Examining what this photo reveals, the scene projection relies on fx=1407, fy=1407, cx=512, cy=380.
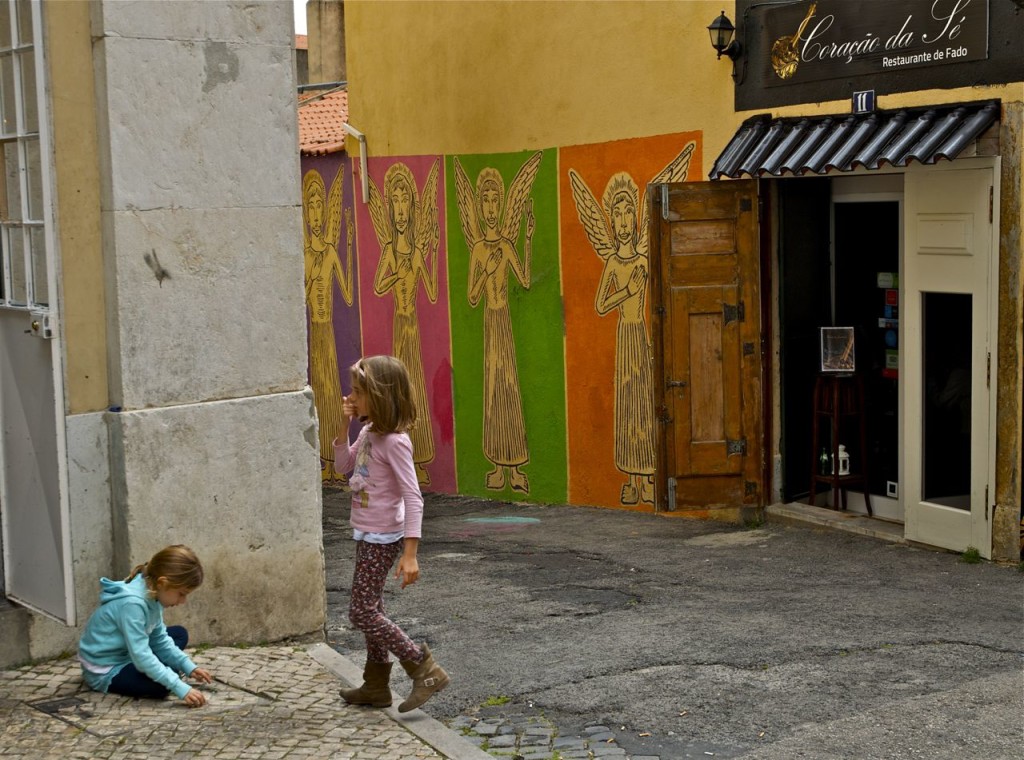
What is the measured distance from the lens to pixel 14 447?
261 inches

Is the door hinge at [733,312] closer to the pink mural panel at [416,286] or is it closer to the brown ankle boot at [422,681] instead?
the pink mural panel at [416,286]

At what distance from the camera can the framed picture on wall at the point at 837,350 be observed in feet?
35.6

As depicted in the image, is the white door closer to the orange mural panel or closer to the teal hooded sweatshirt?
the orange mural panel

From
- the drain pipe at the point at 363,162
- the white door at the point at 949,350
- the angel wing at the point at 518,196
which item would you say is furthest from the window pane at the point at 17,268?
the drain pipe at the point at 363,162

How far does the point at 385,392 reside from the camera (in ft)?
19.2

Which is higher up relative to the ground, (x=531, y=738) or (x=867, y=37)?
(x=867, y=37)

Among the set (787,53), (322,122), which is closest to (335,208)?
(322,122)

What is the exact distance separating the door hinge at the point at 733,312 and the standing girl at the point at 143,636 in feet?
20.2

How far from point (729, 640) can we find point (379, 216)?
952cm

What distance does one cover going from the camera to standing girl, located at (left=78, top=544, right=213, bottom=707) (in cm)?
589

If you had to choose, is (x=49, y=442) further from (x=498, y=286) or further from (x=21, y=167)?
(x=498, y=286)

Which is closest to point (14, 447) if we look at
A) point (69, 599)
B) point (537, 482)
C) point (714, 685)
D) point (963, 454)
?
point (69, 599)

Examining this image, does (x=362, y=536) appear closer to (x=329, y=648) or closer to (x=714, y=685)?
(x=329, y=648)

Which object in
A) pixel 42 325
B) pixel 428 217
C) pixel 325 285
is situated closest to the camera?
pixel 42 325
